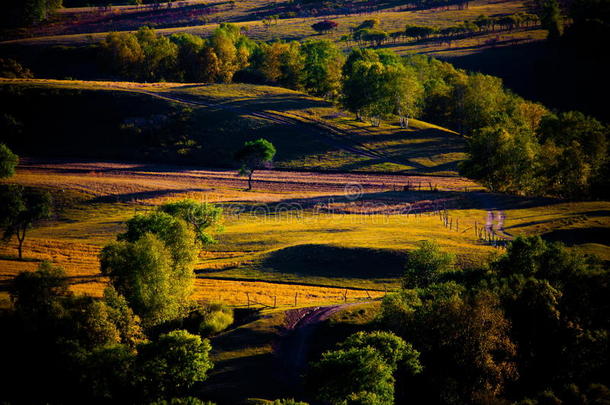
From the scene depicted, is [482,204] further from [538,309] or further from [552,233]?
[538,309]

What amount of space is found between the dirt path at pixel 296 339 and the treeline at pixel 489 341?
282 cm

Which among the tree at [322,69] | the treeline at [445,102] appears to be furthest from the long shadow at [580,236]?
the tree at [322,69]

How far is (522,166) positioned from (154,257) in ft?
289

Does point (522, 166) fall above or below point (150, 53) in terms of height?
below

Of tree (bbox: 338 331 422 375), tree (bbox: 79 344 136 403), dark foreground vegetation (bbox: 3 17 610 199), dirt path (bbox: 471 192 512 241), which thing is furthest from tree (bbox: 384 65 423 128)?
tree (bbox: 79 344 136 403)

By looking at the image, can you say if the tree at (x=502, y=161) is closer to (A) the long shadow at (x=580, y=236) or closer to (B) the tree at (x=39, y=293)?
(A) the long shadow at (x=580, y=236)

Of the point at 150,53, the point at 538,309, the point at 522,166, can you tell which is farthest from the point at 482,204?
the point at 150,53

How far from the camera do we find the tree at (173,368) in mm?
52156

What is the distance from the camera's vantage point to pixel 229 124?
526 ft

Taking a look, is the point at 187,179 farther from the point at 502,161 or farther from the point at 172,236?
the point at 502,161

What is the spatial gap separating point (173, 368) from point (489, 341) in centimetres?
3121

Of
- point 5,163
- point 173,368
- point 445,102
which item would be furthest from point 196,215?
point 445,102

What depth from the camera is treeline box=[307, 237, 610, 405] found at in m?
49.9

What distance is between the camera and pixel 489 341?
56844mm
